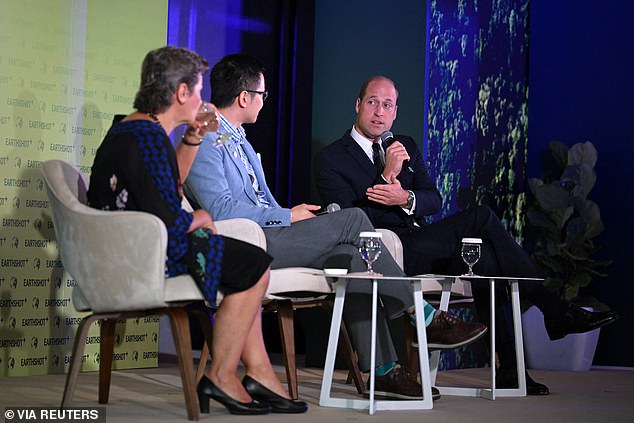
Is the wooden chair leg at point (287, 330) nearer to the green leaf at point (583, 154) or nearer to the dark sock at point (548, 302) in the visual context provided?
the dark sock at point (548, 302)

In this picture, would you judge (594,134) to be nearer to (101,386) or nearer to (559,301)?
(559,301)

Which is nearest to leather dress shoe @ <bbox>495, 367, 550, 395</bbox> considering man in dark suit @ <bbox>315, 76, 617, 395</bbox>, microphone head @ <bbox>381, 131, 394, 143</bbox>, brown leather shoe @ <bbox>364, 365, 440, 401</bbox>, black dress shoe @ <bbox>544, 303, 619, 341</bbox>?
man in dark suit @ <bbox>315, 76, 617, 395</bbox>

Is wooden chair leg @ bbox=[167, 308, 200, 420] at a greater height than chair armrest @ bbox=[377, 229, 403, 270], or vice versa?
chair armrest @ bbox=[377, 229, 403, 270]

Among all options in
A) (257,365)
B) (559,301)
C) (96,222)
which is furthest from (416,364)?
(96,222)

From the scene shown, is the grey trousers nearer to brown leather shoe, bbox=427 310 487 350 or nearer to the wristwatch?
brown leather shoe, bbox=427 310 487 350

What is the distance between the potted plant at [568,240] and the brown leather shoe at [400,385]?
2.56 metres

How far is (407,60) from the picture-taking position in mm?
5273

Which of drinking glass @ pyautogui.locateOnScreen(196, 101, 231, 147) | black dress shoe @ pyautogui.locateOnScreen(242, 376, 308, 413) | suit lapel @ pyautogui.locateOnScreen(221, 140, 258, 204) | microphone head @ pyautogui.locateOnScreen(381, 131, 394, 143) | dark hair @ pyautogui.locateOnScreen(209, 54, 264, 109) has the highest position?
dark hair @ pyautogui.locateOnScreen(209, 54, 264, 109)

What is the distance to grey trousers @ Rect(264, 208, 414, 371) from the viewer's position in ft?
11.2

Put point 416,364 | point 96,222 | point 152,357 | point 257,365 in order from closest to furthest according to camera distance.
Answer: point 96,222 → point 257,365 → point 416,364 → point 152,357

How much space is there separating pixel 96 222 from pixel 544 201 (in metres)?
3.82

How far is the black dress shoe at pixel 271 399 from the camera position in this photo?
308cm

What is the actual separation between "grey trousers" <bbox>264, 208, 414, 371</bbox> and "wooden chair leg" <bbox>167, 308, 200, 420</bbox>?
733mm

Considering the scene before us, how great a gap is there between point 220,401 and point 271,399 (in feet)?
0.69
